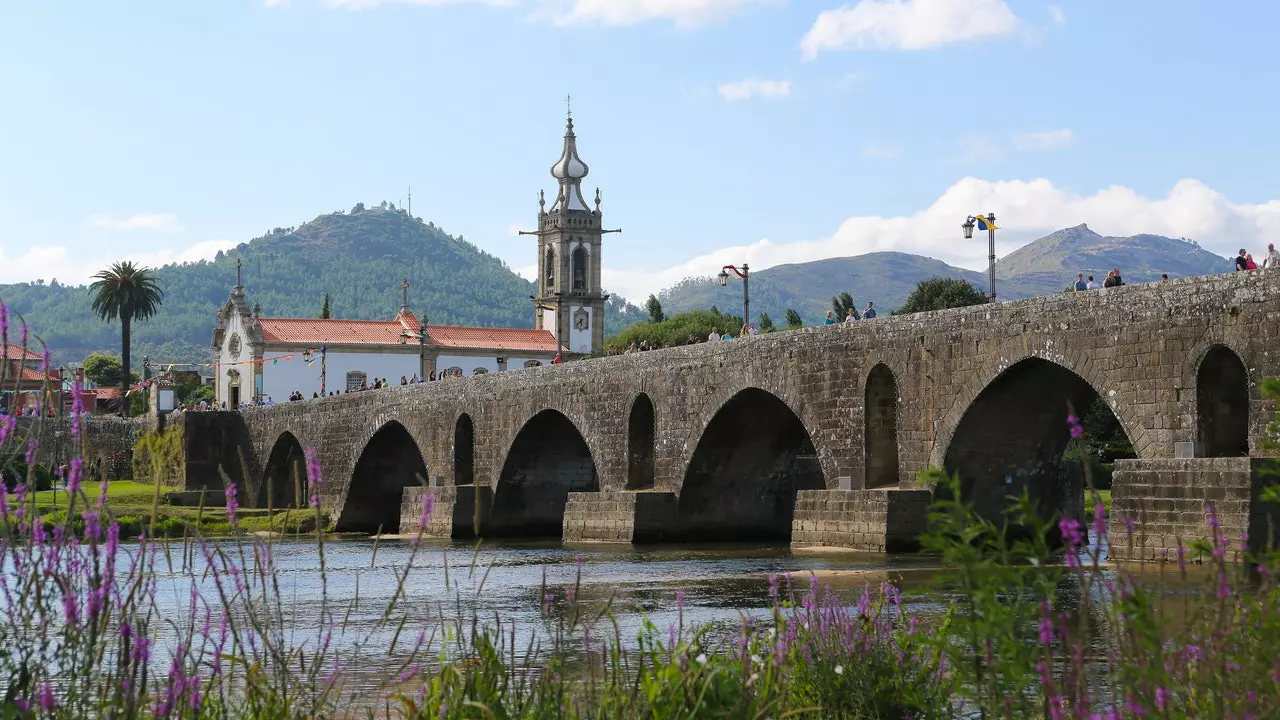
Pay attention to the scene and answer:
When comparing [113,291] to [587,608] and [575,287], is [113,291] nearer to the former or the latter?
[575,287]

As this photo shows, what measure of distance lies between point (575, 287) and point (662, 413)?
7856 cm

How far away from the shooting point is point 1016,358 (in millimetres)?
25953

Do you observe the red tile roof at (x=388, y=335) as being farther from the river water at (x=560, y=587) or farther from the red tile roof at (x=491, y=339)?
the river water at (x=560, y=587)

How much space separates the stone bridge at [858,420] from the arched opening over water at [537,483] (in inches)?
2.6

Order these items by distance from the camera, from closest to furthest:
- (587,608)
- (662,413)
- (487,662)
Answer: (487,662)
(587,608)
(662,413)

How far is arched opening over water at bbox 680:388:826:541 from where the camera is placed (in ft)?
115

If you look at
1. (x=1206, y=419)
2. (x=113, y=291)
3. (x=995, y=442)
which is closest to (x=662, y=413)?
(x=995, y=442)

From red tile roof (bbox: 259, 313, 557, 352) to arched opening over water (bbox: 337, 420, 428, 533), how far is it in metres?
41.4

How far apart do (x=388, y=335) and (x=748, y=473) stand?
6946 centimetres

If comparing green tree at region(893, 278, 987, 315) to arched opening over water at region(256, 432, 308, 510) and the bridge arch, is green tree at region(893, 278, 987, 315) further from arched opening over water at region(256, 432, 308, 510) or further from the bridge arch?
the bridge arch

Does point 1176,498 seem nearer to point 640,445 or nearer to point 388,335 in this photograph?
point 640,445

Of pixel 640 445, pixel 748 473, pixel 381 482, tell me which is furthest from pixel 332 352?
pixel 748 473

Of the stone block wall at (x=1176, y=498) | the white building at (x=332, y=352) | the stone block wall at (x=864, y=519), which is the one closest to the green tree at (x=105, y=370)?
the white building at (x=332, y=352)

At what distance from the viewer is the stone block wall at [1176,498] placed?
774 inches
